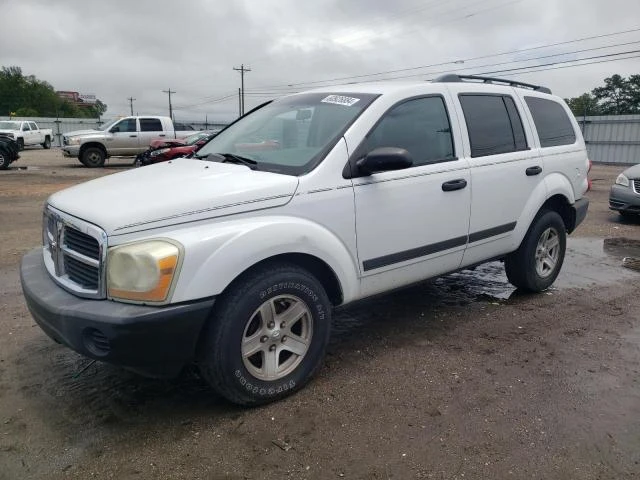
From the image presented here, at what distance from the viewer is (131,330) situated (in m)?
2.57

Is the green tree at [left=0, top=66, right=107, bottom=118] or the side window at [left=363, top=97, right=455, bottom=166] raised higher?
the green tree at [left=0, top=66, right=107, bottom=118]

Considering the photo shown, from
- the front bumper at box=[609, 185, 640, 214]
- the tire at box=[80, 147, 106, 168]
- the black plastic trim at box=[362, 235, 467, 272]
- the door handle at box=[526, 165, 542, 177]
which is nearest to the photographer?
the black plastic trim at box=[362, 235, 467, 272]

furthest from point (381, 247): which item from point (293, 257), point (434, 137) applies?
point (434, 137)

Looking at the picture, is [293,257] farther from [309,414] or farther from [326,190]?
[309,414]

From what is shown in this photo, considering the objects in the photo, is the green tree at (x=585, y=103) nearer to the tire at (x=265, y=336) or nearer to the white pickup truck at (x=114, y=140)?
the white pickup truck at (x=114, y=140)

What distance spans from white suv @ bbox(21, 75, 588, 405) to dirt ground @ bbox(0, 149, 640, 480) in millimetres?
360

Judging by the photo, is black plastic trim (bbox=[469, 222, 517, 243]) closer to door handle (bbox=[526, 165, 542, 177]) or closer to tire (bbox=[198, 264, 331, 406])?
door handle (bbox=[526, 165, 542, 177])

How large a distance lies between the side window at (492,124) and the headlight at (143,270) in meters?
2.53

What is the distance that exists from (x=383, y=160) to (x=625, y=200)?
7795mm

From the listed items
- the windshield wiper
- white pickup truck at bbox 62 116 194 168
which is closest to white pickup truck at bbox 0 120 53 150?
white pickup truck at bbox 62 116 194 168

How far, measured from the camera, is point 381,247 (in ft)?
11.6

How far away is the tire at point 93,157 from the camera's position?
2133cm

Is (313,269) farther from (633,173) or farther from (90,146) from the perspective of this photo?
(90,146)

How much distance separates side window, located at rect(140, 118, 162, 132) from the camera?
2200 cm
